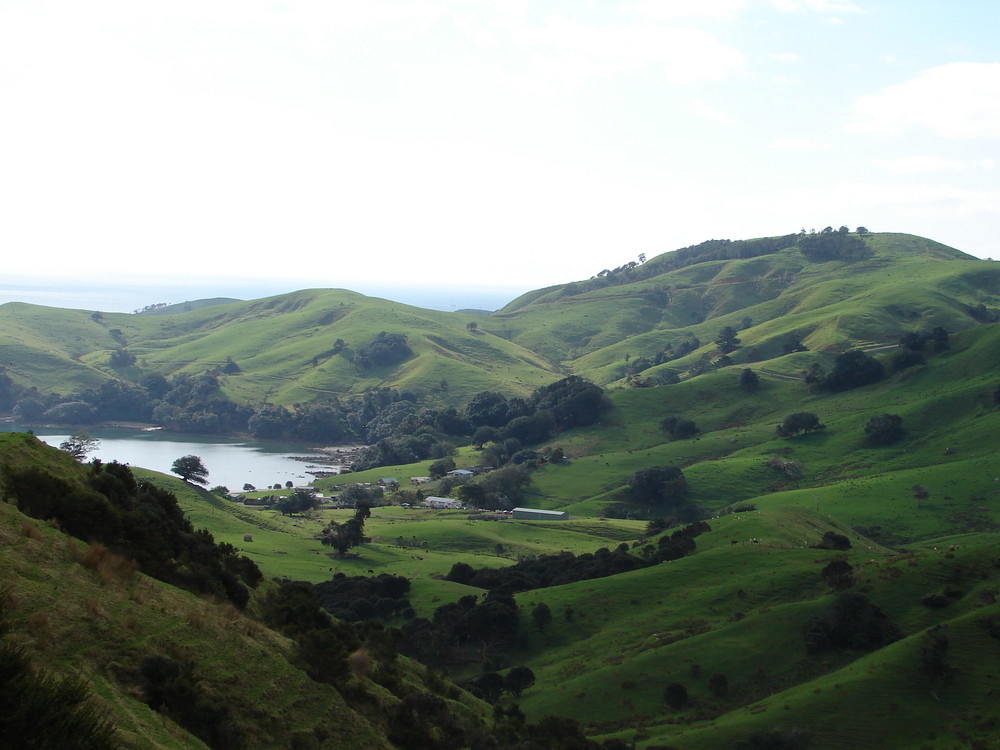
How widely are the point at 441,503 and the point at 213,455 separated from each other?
241 ft

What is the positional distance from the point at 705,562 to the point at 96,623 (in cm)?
4528

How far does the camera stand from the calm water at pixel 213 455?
135m

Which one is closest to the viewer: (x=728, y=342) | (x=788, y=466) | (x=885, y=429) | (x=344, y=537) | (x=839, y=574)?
(x=839, y=574)

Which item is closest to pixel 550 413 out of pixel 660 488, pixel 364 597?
pixel 660 488

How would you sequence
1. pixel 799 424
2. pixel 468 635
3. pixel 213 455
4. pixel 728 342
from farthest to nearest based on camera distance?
pixel 728 342 → pixel 213 455 → pixel 799 424 → pixel 468 635

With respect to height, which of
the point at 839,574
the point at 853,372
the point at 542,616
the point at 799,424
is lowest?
the point at 542,616

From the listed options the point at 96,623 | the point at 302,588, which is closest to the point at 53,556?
the point at 96,623

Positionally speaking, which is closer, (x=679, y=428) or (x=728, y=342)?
(x=679, y=428)

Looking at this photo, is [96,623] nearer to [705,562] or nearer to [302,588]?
[302,588]

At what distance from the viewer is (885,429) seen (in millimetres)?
101500

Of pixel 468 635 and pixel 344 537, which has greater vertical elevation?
pixel 344 537

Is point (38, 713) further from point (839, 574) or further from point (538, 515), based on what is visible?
point (538, 515)

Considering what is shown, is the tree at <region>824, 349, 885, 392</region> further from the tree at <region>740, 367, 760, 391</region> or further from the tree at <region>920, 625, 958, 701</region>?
the tree at <region>920, 625, 958, 701</region>

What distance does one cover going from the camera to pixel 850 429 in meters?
107
